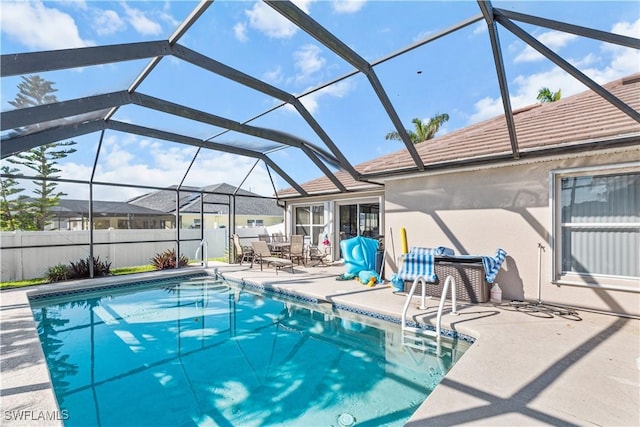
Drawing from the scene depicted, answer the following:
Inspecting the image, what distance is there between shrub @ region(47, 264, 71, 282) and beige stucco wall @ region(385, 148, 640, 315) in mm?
9968

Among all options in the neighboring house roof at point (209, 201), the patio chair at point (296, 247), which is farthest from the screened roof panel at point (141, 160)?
the neighboring house roof at point (209, 201)

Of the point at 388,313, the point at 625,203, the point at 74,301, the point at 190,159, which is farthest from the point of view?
the point at 190,159

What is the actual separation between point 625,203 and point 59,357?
9.61 m

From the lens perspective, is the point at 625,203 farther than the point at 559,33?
Yes

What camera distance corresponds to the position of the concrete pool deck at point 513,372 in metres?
2.54

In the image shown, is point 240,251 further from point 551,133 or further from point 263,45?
point 551,133

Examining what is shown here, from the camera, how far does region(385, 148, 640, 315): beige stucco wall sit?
5312 mm

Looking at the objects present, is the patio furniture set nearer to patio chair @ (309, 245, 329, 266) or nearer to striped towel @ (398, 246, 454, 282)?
patio chair @ (309, 245, 329, 266)

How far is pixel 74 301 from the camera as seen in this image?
7.56 m

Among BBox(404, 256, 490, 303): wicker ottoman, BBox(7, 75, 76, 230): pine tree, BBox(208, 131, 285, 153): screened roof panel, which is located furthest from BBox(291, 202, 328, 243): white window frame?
BBox(7, 75, 76, 230): pine tree

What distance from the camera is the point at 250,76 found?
5.44m

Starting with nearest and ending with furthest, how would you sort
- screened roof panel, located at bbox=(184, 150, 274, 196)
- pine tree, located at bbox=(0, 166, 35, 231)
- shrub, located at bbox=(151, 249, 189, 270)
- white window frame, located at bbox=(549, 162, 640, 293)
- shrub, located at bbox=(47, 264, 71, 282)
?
white window frame, located at bbox=(549, 162, 640, 293) < shrub, located at bbox=(47, 264, 71, 282) < screened roof panel, located at bbox=(184, 150, 274, 196) < shrub, located at bbox=(151, 249, 189, 270) < pine tree, located at bbox=(0, 166, 35, 231)

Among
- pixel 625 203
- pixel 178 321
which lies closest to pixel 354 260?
pixel 178 321

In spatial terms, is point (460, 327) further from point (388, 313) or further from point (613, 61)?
point (613, 61)
